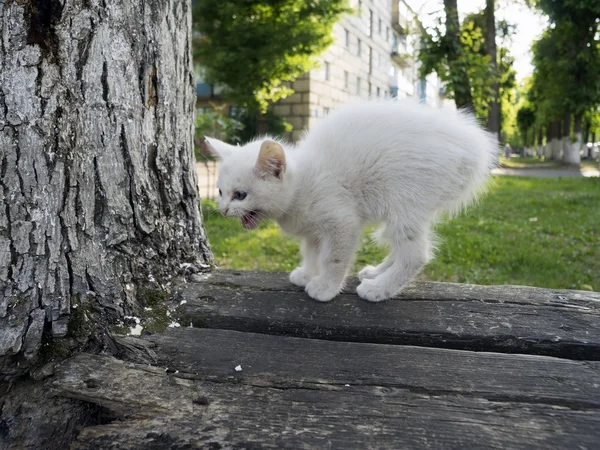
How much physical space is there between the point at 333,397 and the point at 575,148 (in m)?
24.0

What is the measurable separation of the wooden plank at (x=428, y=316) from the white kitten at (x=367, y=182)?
13 cm

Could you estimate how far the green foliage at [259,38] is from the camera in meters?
10.3

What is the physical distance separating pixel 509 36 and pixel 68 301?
26333mm

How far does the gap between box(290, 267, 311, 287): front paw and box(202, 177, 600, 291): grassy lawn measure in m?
0.34

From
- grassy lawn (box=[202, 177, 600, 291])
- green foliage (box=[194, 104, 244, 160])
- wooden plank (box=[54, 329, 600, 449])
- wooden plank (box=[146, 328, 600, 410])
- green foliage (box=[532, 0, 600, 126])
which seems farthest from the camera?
green foliage (box=[532, 0, 600, 126])

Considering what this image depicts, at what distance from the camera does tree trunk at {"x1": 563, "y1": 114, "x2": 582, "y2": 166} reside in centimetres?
2112

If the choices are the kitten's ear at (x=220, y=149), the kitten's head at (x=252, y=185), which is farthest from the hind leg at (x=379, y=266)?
the kitten's ear at (x=220, y=149)

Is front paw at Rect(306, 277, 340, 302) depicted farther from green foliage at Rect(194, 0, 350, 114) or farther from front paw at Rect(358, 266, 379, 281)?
green foliage at Rect(194, 0, 350, 114)

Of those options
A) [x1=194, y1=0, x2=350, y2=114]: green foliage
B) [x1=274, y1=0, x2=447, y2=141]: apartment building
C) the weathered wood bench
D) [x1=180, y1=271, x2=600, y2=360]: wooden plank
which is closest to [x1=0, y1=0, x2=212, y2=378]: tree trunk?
the weathered wood bench

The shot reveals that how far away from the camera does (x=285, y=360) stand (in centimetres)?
152

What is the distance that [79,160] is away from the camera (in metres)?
1.58

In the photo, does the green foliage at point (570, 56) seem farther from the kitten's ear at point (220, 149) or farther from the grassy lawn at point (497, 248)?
the kitten's ear at point (220, 149)

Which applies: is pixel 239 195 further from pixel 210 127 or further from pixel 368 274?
pixel 210 127

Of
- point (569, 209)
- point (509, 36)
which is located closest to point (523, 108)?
point (509, 36)
